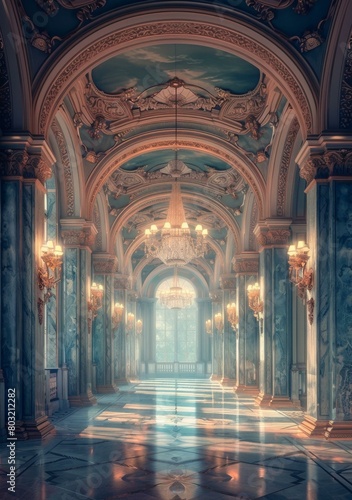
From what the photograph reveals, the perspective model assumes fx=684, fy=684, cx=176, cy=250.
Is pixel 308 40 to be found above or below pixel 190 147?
above

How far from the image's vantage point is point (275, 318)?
57.1ft

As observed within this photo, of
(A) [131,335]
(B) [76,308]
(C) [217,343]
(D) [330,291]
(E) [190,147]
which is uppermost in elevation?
(E) [190,147]

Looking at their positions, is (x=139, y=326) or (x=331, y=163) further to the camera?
(x=139, y=326)

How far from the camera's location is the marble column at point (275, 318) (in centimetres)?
1717

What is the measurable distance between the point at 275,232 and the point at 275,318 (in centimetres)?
220

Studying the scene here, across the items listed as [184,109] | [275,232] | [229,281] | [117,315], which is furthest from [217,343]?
[184,109]

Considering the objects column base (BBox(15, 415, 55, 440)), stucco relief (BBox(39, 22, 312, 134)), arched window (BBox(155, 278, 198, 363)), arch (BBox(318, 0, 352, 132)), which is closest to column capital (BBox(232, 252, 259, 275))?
stucco relief (BBox(39, 22, 312, 134))

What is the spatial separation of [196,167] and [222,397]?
7.33 meters

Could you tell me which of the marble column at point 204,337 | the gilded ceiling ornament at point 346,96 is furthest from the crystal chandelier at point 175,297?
the gilded ceiling ornament at point 346,96

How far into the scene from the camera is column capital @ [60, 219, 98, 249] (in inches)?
691

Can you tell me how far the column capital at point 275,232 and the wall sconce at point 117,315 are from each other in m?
8.62

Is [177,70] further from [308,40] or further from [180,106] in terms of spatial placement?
[308,40]

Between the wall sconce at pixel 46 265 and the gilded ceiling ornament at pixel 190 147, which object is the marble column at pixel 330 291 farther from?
the gilded ceiling ornament at pixel 190 147

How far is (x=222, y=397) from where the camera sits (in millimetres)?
21547
